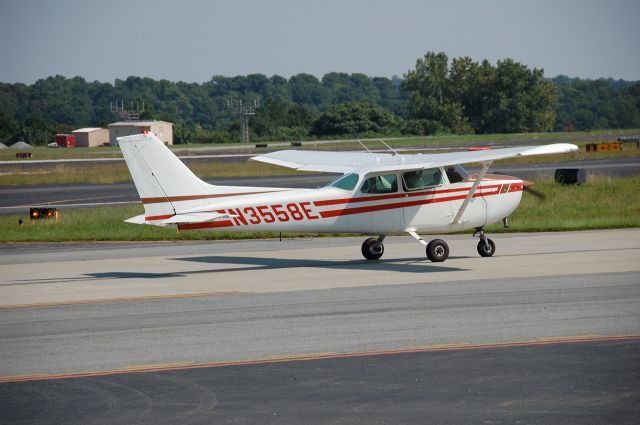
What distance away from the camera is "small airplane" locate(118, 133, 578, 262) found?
19109 millimetres

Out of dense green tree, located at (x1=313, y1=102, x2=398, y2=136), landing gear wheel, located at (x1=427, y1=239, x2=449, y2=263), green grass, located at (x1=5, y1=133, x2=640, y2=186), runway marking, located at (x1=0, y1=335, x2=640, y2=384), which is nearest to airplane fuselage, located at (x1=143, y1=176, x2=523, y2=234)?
landing gear wheel, located at (x1=427, y1=239, x2=449, y2=263)

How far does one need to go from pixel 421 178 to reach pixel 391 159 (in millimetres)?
1396

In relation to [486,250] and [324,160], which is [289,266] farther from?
[486,250]

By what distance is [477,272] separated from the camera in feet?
64.5

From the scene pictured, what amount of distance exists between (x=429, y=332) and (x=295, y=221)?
6533 millimetres

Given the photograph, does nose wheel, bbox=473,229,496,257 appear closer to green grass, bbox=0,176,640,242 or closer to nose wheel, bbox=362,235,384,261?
nose wheel, bbox=362,235,384,261

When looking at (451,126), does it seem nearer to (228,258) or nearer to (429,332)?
(228,258)

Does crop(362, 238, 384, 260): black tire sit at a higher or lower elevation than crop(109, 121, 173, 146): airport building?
lower

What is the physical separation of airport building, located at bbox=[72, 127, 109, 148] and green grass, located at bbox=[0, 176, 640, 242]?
3999 inches

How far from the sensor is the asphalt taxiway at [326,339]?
1045cm

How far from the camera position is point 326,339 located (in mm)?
13789

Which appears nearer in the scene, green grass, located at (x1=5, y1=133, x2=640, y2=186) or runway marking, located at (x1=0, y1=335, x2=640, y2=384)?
runway marking, located at (x1=0, y1=335, x2=640, y2=384)

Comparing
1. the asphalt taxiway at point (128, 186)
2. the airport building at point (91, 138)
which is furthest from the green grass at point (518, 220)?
the airport building at point (91, 138)

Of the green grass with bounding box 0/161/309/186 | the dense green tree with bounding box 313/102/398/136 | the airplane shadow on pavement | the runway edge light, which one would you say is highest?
the dense green tree with bounding box 313/102/398/136
